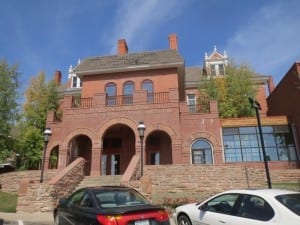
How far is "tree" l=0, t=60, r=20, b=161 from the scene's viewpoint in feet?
80.4

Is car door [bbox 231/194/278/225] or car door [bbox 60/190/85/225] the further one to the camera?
car door [bbox 60/190/85/225]

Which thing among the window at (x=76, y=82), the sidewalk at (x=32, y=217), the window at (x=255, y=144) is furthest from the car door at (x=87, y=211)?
the window at (x=76, y=82)

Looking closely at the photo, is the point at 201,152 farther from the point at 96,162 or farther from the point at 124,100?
the point at 96,162

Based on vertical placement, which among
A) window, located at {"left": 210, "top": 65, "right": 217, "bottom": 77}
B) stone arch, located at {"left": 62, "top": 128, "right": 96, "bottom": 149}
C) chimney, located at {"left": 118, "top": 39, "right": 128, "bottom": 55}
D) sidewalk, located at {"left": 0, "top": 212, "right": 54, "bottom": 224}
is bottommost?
sidewalk, located at {"left": 0, "top": 212, "right": 54, "bottom": 224}

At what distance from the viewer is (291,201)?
561cm

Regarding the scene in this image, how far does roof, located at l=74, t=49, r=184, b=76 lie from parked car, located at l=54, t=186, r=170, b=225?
20335 mm

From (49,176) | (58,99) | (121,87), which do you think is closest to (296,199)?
(49,176)

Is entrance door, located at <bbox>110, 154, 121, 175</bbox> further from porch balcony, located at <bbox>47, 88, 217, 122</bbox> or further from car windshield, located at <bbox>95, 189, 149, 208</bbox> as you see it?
car windshield, located at <bbox>95, 189, 149, 208</bbox>

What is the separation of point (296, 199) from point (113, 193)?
163 inches

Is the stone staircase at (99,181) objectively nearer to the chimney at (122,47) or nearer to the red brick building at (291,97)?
the red brick building at (291,97)

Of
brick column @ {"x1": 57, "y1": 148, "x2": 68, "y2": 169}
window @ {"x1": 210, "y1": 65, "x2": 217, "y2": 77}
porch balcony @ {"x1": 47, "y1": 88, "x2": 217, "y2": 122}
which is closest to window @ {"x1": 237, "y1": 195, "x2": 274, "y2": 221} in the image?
porch balcony @ {"x1": 47, "y1": 88, "x2": 217, "y2": 122}

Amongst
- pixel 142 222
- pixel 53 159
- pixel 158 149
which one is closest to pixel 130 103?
pixel 158 149

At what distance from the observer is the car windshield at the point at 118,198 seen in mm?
6384

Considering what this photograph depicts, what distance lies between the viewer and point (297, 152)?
74.0 feet
